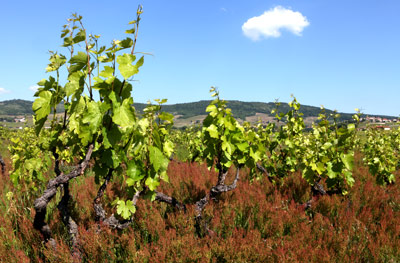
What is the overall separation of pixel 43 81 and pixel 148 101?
1.03 meters

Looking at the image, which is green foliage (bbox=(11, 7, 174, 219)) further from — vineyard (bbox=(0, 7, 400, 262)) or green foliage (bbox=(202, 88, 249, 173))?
green foliage (bbox=(202, 88, 249, 173))

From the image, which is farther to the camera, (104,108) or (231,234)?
(231,234)

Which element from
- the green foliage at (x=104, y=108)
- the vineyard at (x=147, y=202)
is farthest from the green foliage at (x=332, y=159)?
the green foliage at (x=104, y=108)

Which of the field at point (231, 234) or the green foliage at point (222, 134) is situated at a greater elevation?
the green foliage at point (222, 134)

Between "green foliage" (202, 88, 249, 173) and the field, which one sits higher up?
"green foliage" (202, 88, 249, 173)

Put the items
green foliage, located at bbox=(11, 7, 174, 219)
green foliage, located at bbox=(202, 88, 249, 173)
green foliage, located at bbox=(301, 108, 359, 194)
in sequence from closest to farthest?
green foliage, located at bbox=(11, 7, 174, 219) → green foliage, located at bbox=(202, 88, 249, 173) → green foliage, located at bbox=(301, 108, 359, 194)

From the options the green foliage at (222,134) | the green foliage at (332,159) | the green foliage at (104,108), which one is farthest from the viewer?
the green foliage at (332,159)

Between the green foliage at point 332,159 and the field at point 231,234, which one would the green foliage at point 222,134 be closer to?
the field at point 231,234

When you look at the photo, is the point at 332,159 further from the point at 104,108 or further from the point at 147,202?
the point at 104,108

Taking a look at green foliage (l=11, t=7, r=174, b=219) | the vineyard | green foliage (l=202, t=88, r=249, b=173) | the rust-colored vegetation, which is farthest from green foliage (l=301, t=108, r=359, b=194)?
green foliage (l=11, t=7, r=174, b=219)

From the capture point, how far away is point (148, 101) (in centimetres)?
268

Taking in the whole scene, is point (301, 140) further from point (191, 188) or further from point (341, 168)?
point (191, 188)

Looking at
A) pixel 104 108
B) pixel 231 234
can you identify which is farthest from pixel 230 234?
pixel 104 108

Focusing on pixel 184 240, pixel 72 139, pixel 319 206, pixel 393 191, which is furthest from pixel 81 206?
pixel 393 191
